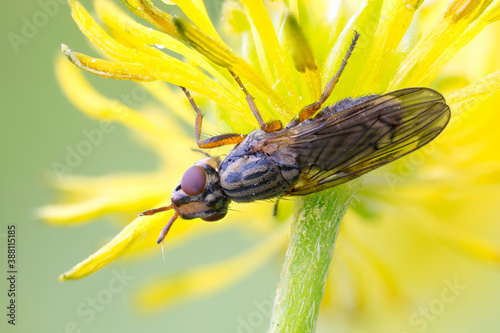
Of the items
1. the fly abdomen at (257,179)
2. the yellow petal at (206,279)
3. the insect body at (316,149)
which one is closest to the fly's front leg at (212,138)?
the insect body at (316,149)

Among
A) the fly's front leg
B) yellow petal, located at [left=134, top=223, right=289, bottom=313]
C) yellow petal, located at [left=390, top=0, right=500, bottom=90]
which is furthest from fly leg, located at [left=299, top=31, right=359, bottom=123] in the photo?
yellow petal, located at [left=134, top=223, right=289, bottom=313]

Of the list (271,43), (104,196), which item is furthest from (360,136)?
(104,196)

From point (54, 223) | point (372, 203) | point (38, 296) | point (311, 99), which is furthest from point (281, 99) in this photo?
point (38, 296)

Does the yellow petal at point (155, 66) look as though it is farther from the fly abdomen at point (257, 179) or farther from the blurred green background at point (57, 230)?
the blurred green background at point (57, 230)

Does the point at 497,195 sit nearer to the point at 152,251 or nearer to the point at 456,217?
the point at 456,217

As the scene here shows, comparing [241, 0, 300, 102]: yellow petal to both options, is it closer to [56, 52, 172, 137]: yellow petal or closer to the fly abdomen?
the fly abdomen

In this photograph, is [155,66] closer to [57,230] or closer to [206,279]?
[206,279]

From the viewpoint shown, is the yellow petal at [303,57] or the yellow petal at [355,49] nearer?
the yellow petal at [303,57]
